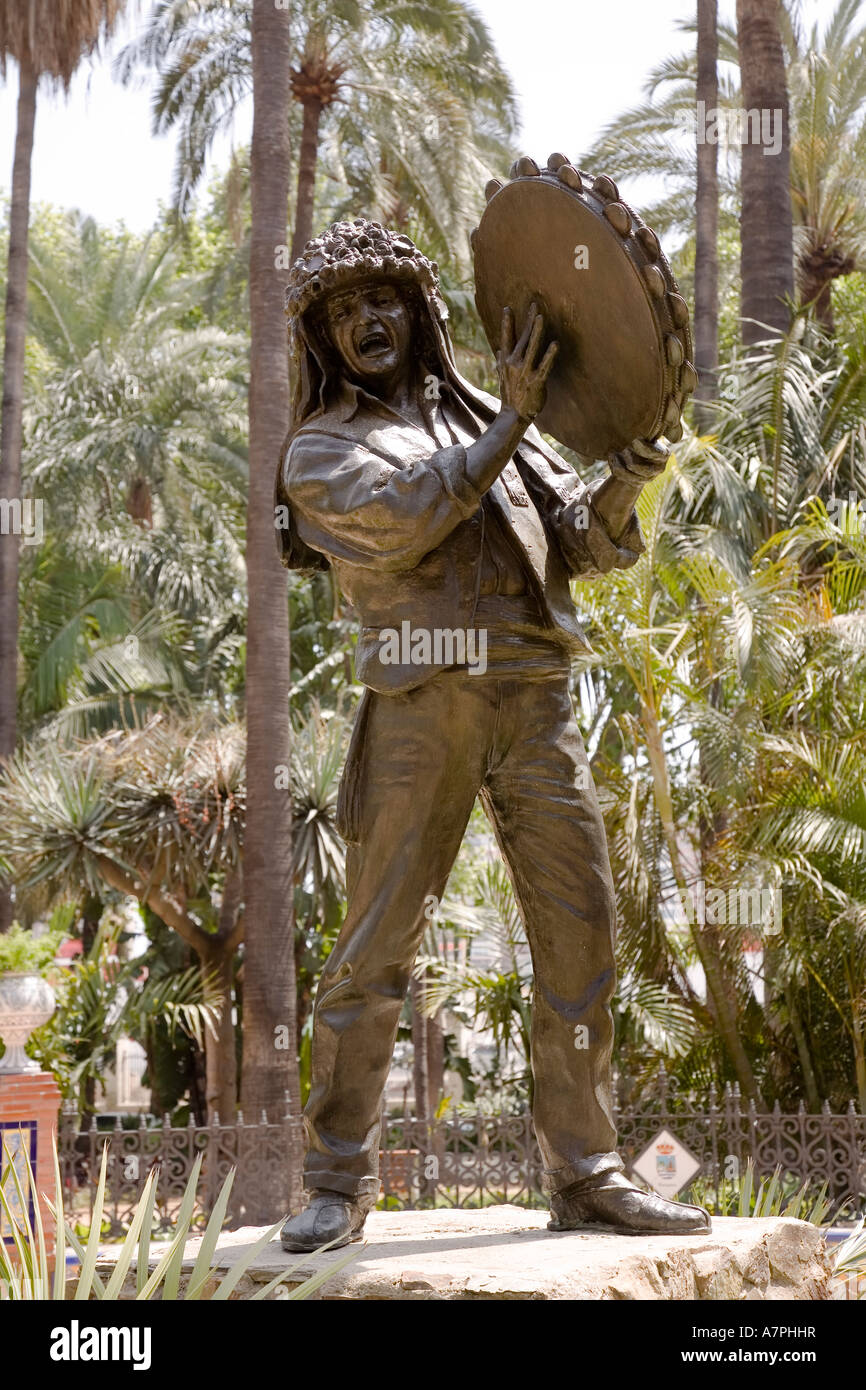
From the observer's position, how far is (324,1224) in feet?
12.3

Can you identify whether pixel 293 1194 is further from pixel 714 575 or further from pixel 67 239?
pixel 67 239

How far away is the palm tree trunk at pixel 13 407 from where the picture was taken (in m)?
16.2

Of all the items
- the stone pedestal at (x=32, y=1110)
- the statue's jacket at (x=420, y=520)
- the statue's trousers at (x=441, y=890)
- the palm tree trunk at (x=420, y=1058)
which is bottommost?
the palm tree trunk at (x=420, y=1058)

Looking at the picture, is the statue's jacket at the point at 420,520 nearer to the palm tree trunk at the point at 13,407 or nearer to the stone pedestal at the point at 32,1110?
the stone pedestal at the point at 32,1110

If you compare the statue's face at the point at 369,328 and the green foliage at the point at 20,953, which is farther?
the green foliage at the point at 20,953

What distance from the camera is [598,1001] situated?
3.96 metres

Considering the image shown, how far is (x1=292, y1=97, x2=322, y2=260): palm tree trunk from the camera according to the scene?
17.0 metres

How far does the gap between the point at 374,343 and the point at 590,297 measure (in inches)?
24.9

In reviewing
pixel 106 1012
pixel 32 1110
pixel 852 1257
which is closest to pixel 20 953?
pixel 32 1110

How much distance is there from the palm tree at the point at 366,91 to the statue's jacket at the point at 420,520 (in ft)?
46.1

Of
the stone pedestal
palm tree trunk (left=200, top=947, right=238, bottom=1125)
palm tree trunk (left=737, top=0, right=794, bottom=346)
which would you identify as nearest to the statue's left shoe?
the stone pedestal

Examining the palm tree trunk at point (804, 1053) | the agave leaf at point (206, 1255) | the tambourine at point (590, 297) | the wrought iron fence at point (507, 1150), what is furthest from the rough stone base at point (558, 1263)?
the palm tree trunk at point (804, 1053)

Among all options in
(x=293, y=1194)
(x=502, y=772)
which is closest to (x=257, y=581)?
(x=293, y=1194)
